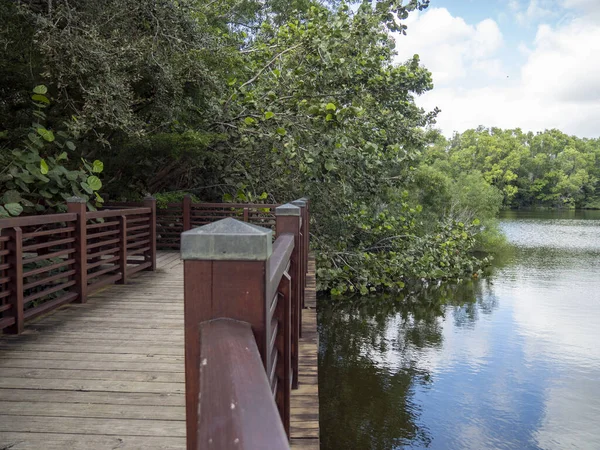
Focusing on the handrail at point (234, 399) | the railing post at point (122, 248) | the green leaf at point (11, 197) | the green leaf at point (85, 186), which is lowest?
the railing post at point (122, 248)

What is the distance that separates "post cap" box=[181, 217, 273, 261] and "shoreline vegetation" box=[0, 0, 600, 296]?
4546 mm

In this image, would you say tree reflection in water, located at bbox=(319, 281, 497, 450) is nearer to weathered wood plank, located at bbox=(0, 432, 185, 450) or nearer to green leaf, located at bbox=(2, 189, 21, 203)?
green leaf, located at bbox=(2, 189, 21, 203)

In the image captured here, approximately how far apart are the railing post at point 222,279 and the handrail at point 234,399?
0.06 metres

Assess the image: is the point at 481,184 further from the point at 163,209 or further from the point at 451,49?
the point at 451,49

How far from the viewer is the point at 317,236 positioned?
44.2 feet

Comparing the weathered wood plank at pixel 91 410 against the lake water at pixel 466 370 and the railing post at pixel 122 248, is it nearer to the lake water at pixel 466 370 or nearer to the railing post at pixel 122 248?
the railing post at pixel 122 248

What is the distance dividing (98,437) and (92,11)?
614 centimetres

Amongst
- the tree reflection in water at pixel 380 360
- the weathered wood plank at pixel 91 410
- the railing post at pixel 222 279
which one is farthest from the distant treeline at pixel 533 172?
the railing post at pixel 222 279

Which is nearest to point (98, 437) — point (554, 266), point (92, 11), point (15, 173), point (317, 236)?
point (15, 173)

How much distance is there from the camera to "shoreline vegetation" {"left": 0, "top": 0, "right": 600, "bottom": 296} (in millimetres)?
6438

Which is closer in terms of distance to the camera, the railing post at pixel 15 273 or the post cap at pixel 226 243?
the post cap at pixel 226 243

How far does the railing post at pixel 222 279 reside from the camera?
96 cm

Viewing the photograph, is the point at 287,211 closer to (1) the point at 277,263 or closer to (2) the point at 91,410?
(2) the point at 91,410

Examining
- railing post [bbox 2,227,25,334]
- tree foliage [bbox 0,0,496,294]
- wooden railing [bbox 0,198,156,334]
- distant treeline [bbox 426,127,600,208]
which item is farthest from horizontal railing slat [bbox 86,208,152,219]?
distant treeline [bbox 426,127,600,208]
